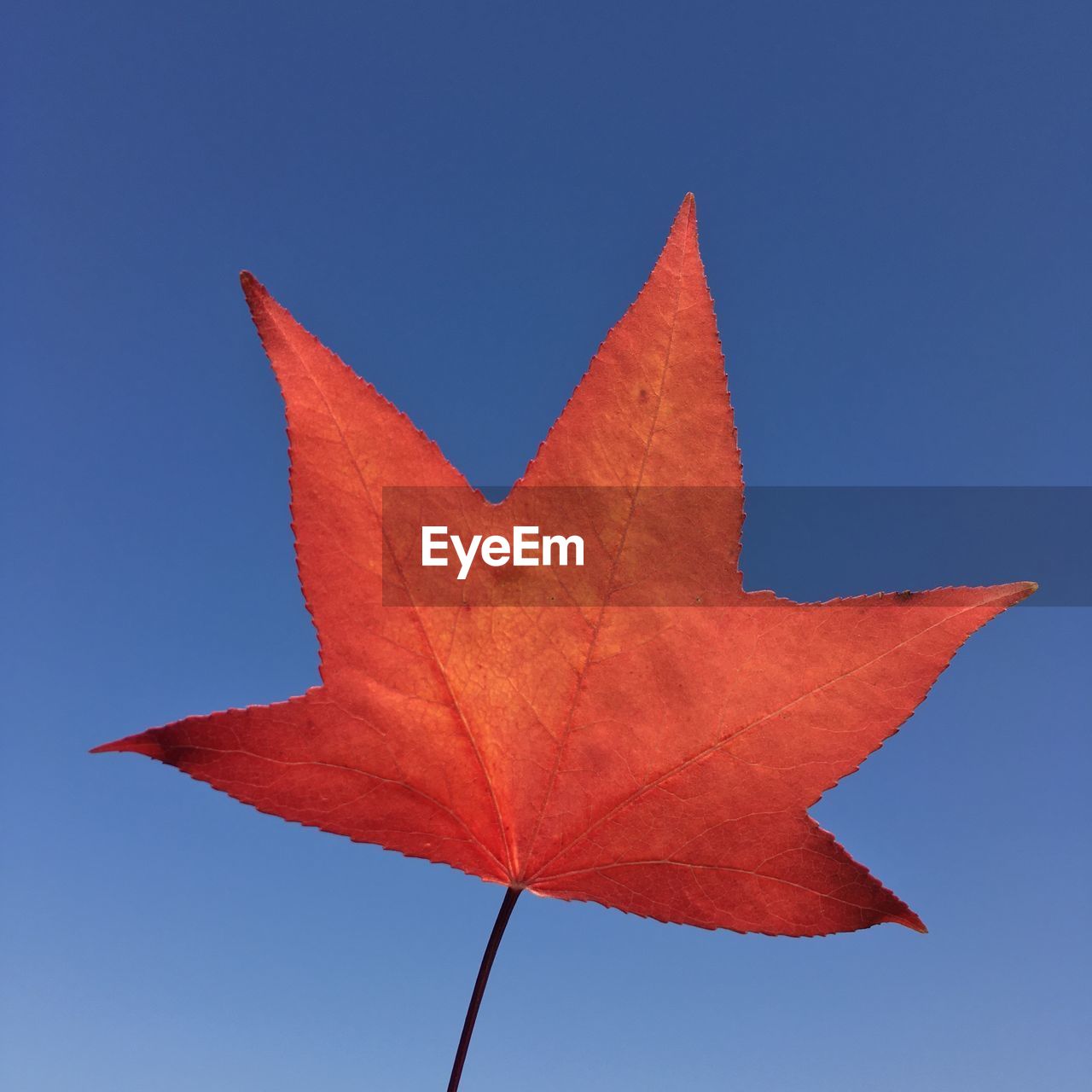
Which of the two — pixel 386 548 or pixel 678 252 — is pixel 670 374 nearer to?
pixel 678 252

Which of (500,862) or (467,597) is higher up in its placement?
(467,597)

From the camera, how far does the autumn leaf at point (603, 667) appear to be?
107cm

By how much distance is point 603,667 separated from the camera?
114 centimetres

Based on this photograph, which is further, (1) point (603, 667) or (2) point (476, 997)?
(1) point (603, 667)

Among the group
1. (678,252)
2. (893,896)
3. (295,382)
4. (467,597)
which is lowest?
(893,896)

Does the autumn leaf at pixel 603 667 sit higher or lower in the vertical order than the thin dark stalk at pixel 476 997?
higher

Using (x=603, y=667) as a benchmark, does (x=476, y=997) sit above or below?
below

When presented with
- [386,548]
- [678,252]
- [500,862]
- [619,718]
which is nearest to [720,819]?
[619,718]

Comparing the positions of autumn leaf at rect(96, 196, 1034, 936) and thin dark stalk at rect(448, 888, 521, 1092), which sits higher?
autumn leaf at rect(96, 196, 1034, 936)

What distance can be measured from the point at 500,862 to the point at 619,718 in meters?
0.24

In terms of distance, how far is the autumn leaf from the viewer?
107 centimetres

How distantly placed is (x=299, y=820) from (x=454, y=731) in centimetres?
21

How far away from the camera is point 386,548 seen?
108cm

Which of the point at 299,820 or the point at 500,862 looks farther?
the point at 500,862
